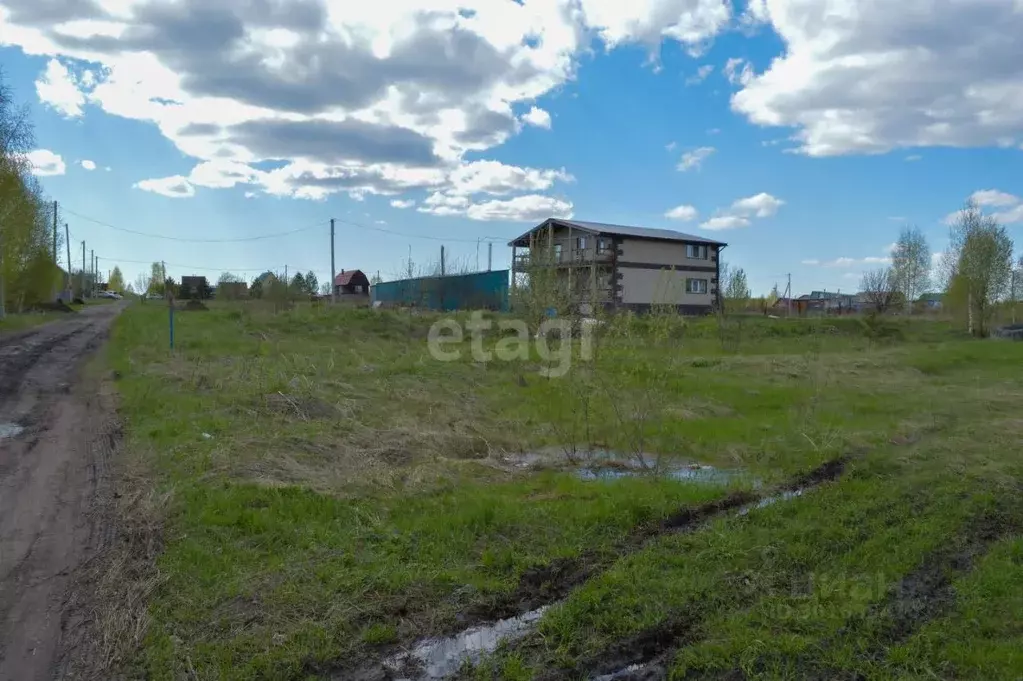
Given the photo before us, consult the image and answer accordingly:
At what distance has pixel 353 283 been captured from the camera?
79750 millimetres

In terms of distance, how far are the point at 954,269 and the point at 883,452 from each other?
1498 inches

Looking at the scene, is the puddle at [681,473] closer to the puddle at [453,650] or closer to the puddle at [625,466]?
the puddle at [625,466]

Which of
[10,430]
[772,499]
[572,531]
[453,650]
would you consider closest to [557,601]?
[453,650]

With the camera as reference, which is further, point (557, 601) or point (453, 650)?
point (557, 601)

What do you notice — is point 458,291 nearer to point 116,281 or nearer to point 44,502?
point 44,502

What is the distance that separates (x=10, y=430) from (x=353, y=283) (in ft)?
234

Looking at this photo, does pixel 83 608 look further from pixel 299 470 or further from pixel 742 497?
pixel 742 497

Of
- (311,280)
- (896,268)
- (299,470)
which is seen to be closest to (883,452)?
(299,470)

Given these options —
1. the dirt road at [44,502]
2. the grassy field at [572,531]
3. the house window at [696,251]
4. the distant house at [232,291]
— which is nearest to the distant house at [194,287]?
the distant house at [232,291]

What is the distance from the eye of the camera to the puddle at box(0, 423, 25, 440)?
9266 mm

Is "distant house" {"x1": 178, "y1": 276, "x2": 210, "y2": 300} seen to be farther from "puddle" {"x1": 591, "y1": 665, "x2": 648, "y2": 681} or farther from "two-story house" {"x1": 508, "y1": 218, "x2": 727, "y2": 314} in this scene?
"puddle" {"x1": 591, "y1": 665, "x2": 648, "y2": 681}

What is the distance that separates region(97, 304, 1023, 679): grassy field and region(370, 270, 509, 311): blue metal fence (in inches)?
1127

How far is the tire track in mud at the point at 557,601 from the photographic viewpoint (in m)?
4.04

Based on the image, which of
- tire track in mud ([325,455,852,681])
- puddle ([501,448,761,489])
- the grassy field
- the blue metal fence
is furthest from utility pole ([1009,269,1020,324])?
tire track in mud ([325,455,852,681])
